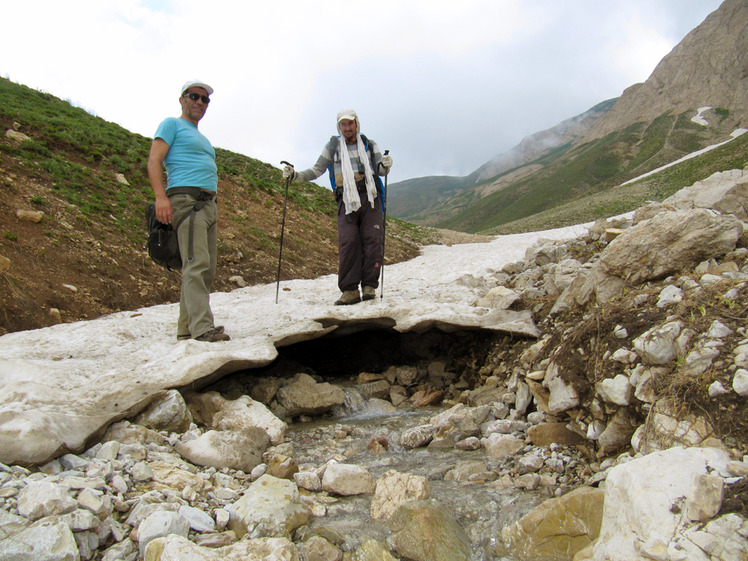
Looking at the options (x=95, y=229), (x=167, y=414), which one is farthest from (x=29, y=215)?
(x=167, y=414)

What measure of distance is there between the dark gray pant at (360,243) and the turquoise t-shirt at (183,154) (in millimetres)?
2155

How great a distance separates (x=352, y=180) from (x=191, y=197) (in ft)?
7.61

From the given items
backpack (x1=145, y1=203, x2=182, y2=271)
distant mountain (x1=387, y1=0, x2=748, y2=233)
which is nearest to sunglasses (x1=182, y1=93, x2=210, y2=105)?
backpack (x1=145, y1=203, x2=182, y2=271)

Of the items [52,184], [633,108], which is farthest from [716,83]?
[52,184]

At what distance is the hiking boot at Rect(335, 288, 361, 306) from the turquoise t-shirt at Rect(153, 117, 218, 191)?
2.51 m

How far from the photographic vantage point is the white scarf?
21.0 ft

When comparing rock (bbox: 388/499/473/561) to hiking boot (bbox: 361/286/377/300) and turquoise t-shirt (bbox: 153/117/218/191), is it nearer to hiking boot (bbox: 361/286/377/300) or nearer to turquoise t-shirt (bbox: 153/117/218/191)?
turquoise t-shirt (bbox: 153/117/218/191)

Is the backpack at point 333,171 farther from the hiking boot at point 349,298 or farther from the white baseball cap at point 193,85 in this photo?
the white baseball cap at point 193,85

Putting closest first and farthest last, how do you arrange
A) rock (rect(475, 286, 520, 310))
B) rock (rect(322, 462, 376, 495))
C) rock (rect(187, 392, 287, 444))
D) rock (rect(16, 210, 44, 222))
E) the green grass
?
rock (rect(322, 462, 376, 495)) < rock (rect(187, 392, 287, 444)) < rock (rect(475, 286, 520, 310)) < rock (rect(16, 210, 44, 222)) < the green grass

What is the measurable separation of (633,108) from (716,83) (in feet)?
94.9

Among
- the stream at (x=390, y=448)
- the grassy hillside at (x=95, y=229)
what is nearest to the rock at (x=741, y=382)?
the stream at (x=390, y=448)

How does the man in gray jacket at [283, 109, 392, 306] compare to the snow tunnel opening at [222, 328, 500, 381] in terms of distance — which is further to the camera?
the man in gray jacket at [283, 109, 392, 306]

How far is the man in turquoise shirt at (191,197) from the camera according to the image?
4.93 m

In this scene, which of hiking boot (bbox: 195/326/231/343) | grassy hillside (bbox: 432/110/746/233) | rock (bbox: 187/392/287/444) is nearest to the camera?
rock (bbox: 187/392/287/444)
